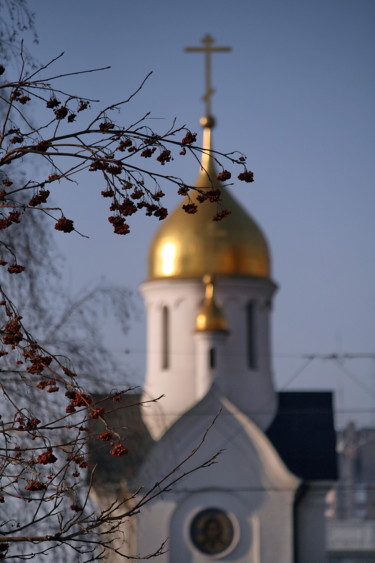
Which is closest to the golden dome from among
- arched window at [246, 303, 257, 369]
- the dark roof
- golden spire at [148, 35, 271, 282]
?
golden spire at [148, 35, 271, 282]

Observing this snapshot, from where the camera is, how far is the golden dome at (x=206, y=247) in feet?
105

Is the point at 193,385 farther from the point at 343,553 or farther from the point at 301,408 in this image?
the point at 343,553

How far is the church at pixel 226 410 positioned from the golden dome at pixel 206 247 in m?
0.02

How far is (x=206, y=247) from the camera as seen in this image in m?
31.9

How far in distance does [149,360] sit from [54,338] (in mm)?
20158

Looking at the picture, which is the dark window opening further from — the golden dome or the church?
the golden dome

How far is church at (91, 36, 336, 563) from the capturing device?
3016 centimetres

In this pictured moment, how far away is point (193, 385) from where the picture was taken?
106 feet

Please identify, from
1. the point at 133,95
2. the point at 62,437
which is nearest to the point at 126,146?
the point at 133,95

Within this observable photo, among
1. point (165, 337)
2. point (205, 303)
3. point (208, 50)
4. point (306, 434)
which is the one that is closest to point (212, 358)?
point (205, 303)

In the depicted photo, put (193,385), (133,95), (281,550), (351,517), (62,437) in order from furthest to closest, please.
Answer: (351,517), (193,385), (281,550), (62,437), (133,95)

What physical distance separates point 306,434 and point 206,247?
15.5ft

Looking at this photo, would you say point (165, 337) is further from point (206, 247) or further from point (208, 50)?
point (208, 50)

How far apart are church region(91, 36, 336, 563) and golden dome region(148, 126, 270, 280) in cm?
2
